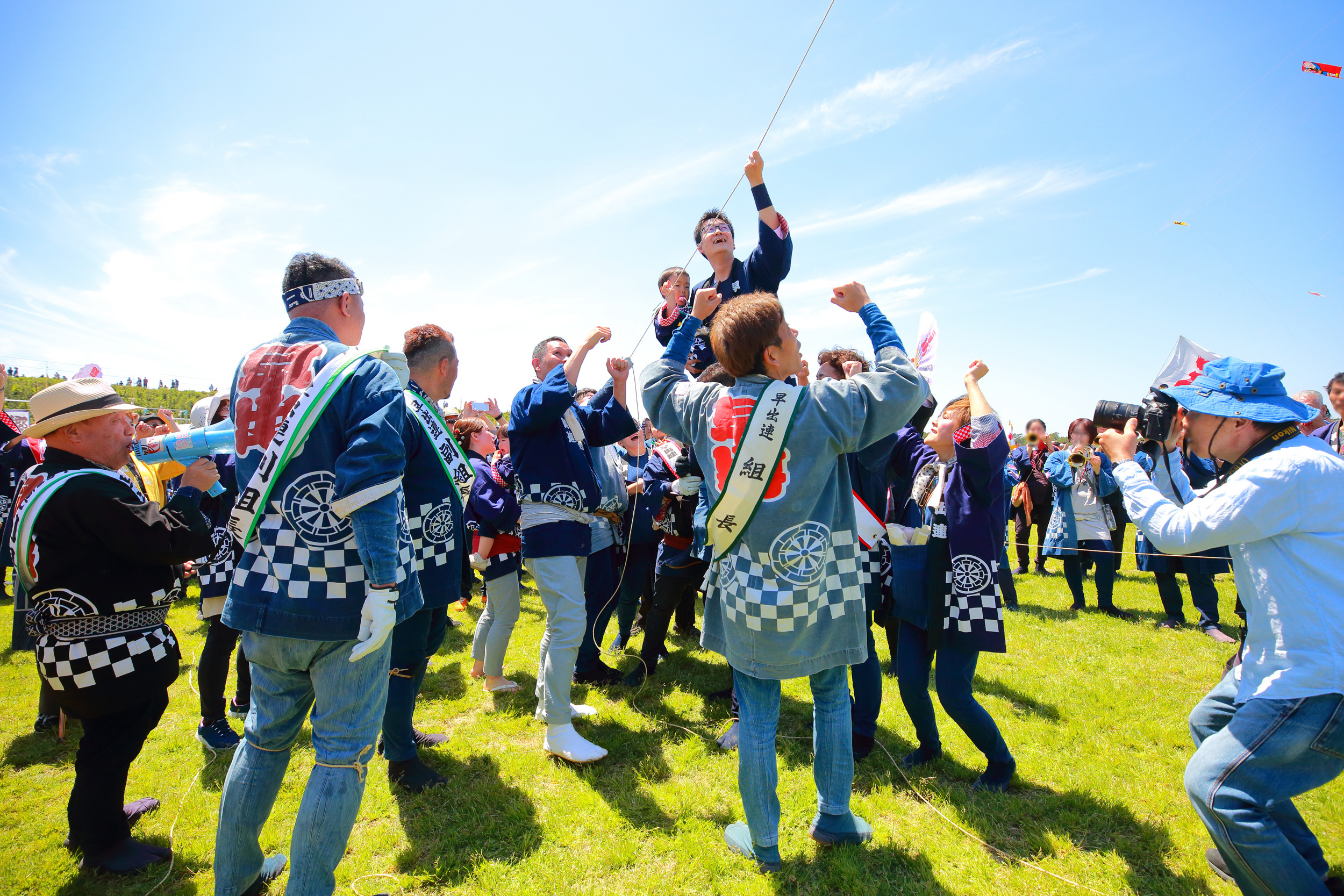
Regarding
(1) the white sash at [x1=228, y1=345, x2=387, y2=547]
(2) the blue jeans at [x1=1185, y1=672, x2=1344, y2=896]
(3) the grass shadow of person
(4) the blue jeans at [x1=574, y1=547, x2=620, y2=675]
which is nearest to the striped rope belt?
(1) the white sash at [x1=228, y1=345, x2=387, y2=547]

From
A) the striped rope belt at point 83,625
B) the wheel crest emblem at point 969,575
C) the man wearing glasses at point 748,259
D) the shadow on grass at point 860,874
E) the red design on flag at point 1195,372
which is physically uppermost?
the man wearing glasses at point 748,259

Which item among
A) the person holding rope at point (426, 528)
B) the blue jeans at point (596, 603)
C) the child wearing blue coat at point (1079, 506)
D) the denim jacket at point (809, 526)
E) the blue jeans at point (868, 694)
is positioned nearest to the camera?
the denim jacket at point (809, 526)

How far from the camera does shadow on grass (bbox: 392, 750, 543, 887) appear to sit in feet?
9.41

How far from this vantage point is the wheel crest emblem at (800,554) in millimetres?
2473

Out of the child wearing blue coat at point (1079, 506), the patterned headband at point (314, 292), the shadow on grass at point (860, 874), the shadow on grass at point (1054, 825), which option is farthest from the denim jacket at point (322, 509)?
the child wearing blue coat at point (1079, 506)

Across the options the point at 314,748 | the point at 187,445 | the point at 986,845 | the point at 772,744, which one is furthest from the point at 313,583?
the point at 986,845

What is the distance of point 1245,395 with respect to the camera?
7.41ft

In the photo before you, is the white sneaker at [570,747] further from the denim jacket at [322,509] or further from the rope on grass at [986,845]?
the denim jacket at [322,509]

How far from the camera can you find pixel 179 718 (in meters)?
4.53

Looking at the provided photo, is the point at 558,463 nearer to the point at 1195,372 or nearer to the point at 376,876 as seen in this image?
the point at 376,876

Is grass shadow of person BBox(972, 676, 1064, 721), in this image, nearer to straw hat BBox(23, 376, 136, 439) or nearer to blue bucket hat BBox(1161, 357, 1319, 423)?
blue bucket hat BBox(1161, 357, 1319, 423)

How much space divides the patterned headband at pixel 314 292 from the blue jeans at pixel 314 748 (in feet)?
4.23

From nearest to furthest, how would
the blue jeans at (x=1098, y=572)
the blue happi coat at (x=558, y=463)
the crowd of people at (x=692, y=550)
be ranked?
1. the crowd of people at (x=692, y=550)
2. the blue happi coat at (x=558, y=463)
3. the blue jeans at (x=1098, y=572)

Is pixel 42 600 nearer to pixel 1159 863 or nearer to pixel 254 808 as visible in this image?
pixel 254 808
